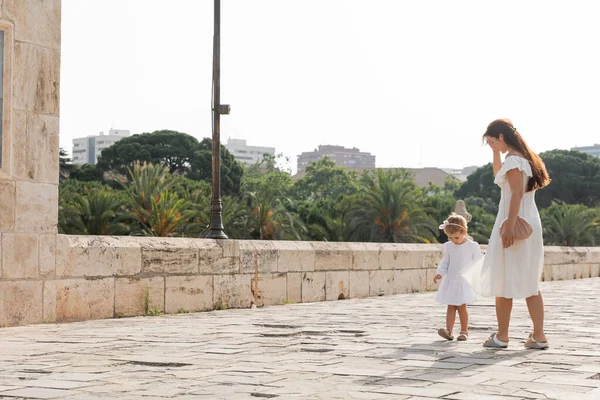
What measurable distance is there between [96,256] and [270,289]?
10.2 feet

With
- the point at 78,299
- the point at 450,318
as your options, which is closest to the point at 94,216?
the point at 78,299

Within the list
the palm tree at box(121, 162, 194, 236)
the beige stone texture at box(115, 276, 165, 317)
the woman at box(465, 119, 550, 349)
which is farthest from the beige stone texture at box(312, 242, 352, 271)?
the palm tree at box(121, 162, 194, 236)

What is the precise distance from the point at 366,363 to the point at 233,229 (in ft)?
75.7

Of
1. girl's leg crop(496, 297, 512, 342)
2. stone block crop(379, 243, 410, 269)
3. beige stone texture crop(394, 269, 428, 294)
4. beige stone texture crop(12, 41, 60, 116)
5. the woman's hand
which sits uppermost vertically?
beige stone texture crop(12, 41, 60, 116)

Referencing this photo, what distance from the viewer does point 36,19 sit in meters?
8.68

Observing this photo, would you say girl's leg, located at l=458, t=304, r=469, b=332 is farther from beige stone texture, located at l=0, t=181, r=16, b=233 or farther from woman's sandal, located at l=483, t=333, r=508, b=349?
beige stone texture, located at l=0, t=181, r=16, b=233

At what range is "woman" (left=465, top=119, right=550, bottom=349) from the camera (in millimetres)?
6434

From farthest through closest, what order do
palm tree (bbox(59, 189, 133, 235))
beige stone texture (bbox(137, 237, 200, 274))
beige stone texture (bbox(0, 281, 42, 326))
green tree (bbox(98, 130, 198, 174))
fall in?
1. green tree (bbox(98, 130, 198, 174))
2. palm tree (bbox(59, 189, 133, 235))
3. beige stone texture (bbox(137, 237, 200, 274))
4. beige stone texture (bbox(0, 281, 42, 326))

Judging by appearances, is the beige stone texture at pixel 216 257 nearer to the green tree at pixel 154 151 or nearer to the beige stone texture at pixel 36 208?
the beige stone texture at pixel 36 208

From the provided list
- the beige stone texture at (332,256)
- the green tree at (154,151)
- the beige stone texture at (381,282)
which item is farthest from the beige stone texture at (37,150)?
the green tree at (154,151)

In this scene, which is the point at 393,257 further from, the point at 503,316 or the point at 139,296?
the point at 503,316

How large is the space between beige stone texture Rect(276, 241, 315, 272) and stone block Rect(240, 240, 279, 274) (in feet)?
0.40

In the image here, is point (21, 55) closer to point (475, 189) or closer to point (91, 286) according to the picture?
point (91, 286)

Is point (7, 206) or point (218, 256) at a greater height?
point (7, 206)
